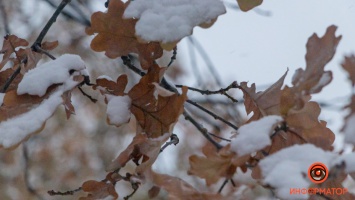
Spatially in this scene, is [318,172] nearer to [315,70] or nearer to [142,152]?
[315,70]

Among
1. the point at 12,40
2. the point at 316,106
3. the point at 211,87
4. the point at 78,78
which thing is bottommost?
the point at 316,106

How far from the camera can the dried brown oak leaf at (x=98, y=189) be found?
79 cm

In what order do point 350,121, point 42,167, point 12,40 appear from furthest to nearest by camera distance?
point 42,167 < point 12,40 < point 350,121

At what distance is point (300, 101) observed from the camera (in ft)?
1.97

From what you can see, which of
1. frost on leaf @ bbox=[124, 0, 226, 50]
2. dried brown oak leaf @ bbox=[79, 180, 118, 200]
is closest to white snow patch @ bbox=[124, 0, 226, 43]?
frost on leaf @ bbox=[124, 0, 226, 50]

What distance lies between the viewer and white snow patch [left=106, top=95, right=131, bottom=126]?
0.74 metres

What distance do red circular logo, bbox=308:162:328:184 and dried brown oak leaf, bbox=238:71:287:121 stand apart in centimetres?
18

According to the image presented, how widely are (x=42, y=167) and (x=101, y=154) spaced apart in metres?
0.45

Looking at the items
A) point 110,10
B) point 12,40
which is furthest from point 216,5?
point 12,40

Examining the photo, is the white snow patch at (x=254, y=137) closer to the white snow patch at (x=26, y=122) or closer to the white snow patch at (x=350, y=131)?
the white snow patch at (x=350, y=131)

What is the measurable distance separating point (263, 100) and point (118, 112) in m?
0.19

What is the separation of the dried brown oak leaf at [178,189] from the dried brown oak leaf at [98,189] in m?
0.16

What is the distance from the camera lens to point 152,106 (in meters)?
0.76

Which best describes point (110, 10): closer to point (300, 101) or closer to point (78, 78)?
point (78, 78)
